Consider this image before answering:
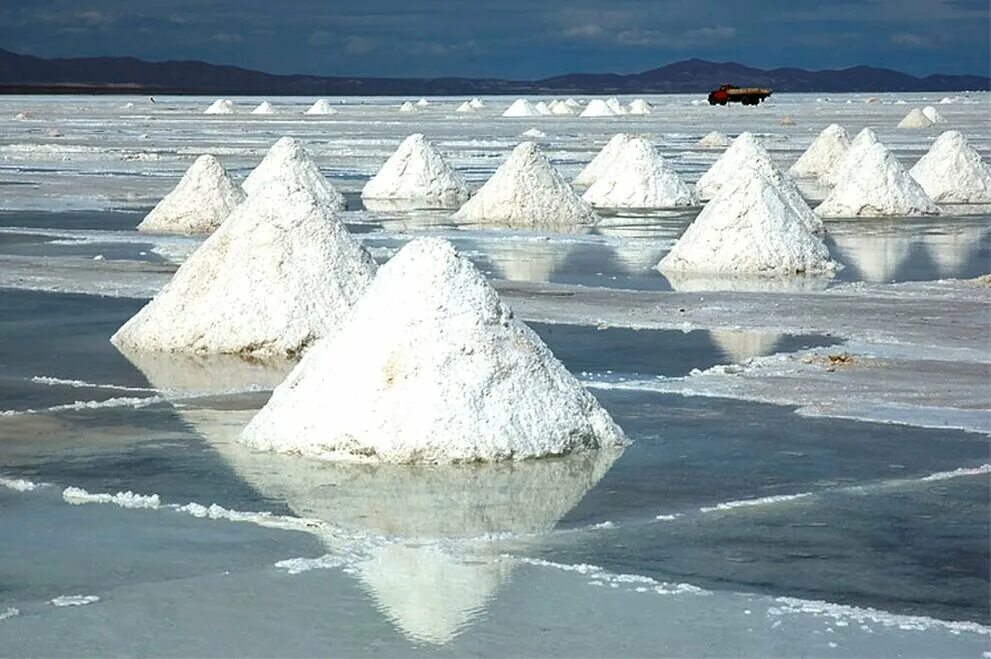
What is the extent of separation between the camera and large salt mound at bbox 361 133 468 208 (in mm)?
30266

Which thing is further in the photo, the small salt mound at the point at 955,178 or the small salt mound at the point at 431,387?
the small salt mound at the point at 955,178

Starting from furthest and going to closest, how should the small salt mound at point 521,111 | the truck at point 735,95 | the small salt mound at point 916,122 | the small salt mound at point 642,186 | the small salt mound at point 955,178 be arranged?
the truck at point 735,95 → the small salt mound at point 521,111 → the small salt mound at point 916,122 → the small salt mound at point 955,178 → the small salt mound at point 642,186

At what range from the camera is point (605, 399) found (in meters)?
10.5

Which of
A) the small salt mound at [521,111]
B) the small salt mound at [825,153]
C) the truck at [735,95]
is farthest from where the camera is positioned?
the truck at [735,95]

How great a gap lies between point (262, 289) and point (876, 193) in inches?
606

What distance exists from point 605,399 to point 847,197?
1658 centimetres

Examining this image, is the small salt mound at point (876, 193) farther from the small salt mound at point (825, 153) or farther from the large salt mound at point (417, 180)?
the small salt mound at point (825, 153)

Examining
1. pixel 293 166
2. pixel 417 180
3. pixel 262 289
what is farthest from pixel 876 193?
pixel 262 289

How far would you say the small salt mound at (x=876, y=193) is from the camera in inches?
1033

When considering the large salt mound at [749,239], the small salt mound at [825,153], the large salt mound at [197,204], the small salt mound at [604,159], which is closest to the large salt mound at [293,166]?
the large salt mound at [197,204]

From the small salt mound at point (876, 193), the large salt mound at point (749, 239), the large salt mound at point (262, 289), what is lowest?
the small salt mound at point (876, 193)

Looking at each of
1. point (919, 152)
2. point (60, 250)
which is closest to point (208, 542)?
point (60, 250)

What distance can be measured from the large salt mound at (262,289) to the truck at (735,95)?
112 m

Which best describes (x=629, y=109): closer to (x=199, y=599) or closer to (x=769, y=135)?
(x=769, y=135)
